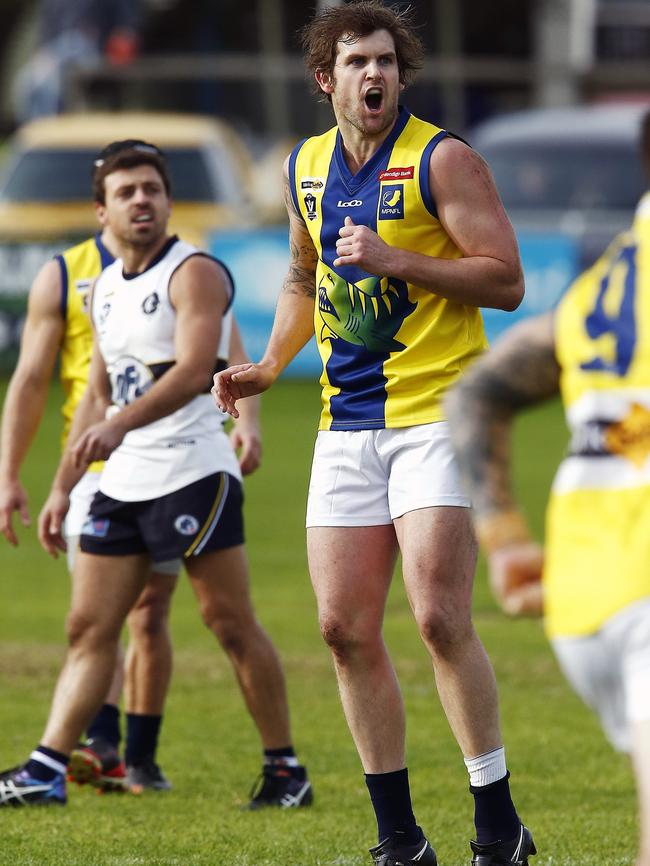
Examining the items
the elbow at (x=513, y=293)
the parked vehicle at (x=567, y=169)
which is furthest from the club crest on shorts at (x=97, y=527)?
the parked vehicle at (x=567, y=169)

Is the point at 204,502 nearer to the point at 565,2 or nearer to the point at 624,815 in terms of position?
the point at 624,815

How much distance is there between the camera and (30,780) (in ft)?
21.5

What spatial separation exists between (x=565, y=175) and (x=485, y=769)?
17.2 metres

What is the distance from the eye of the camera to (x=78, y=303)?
23.4ft

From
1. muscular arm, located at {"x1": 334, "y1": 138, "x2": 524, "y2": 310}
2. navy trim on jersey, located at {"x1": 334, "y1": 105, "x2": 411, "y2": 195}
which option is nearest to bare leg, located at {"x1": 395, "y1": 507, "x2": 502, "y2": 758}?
muscular arm, located at {"x1": 334, "y1": 138, "x2": 524, "y2": 310}

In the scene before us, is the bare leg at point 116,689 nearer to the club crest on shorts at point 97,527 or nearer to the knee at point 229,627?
the knee at point 229,627

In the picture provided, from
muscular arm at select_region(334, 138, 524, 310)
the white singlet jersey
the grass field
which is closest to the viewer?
muscular arm at select_region(334, 138, 524, 310)

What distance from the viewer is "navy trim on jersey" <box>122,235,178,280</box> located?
21.9 ft

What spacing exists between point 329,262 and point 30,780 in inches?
94.3

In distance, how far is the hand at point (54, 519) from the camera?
21.5 ft

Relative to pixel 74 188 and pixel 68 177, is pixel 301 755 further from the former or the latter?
pixel 68 177

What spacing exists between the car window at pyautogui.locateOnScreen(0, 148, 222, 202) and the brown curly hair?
16.2m

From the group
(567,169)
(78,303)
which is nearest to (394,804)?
(78,303)

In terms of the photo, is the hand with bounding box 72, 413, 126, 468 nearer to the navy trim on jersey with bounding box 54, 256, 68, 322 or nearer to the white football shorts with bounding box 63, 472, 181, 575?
the white football shorts with bounding box 63, 472, 181, 575
